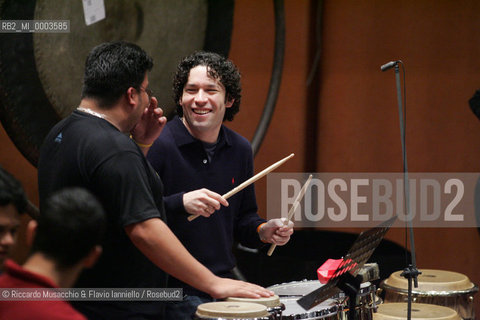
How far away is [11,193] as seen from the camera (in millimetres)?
1960

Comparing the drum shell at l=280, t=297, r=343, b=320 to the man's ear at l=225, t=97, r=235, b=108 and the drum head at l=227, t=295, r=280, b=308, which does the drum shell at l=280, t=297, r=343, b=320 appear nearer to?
the drum head at l=227, t=295, r=280, b=308

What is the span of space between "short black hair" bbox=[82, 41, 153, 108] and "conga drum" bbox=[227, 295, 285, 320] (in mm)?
806

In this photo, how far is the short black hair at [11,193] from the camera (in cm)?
194

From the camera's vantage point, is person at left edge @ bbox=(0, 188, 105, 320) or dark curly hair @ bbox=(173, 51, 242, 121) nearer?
person at left edge @ bbox=(0, 188, 105, 320)

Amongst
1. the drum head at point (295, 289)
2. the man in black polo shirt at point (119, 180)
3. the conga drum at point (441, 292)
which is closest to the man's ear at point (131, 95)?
the man in black polo shirt at point (119, 180)

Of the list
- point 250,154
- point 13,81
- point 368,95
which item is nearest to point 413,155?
point 368,95

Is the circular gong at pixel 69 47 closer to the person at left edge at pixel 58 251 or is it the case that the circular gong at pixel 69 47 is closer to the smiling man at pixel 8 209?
the smiling man at pixel 8 209

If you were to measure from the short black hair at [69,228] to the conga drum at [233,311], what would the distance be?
69cm

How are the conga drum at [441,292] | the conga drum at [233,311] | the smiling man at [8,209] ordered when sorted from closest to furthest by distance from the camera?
the smiling man at [8,209]
the conga drum at [233,311]
the conga drum at [441,292]

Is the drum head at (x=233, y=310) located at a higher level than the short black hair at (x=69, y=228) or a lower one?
lower

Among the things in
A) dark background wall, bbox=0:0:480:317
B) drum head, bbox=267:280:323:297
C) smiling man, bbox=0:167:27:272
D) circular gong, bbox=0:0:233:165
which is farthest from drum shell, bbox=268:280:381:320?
dark background wall, bbox=0:0:480:317

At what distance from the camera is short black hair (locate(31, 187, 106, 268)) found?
1518 millimetres

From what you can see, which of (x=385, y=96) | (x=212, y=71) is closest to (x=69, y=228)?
(x=212, y=71)

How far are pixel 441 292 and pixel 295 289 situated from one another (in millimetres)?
1047
